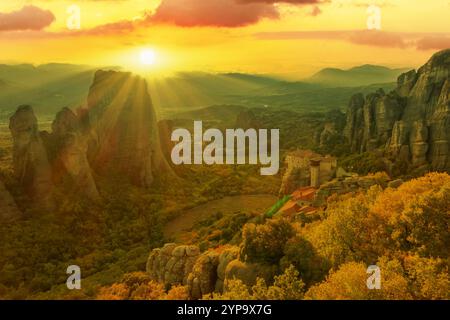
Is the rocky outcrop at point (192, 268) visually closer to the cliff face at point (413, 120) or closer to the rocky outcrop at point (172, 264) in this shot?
the rocky outcrop at point (172, 264)

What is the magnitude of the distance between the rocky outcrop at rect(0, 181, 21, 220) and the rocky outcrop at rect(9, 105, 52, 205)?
2.92m

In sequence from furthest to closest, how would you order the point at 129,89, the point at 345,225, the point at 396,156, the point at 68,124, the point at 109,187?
the point at 129,89 < the point at 396,156 < the point at 109,187 < the point at 68,124 < the point at 345,225

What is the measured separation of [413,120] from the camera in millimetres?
63750

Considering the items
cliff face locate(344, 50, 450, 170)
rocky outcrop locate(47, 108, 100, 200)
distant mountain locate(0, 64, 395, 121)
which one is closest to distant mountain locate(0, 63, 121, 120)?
distant mountain locate(0, 64, 395, 121)

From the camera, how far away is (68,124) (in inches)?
2062

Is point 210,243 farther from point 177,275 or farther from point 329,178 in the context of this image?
point 329,178

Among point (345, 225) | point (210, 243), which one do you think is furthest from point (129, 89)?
point (345, 225)

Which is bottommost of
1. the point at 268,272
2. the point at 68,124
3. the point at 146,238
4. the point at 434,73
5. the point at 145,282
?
the point at 146,238

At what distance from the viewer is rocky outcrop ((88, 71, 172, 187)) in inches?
2372

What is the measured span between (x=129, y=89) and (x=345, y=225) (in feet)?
141

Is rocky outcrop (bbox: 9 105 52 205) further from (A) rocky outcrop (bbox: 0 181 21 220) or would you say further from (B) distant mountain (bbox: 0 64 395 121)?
(B) distant mountain (bbox: 0 64 395 121)

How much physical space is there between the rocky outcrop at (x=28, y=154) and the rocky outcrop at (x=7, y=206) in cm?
292

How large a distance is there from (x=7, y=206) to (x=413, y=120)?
148 ft

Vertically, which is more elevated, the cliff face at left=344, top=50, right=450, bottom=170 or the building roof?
the cliff face at left=344, top=50, right=450, bottom=170
